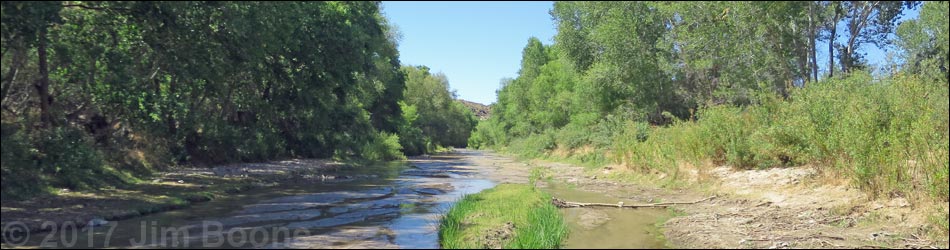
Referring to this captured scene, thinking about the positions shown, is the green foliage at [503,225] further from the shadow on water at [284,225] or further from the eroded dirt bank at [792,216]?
the eroded dirt bank at [792,216]

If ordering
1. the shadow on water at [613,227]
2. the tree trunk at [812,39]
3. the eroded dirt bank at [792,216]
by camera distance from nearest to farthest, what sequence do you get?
1. the eroded dirt bank at [792,216]
2. the shadow on water at [613,227]
3. the tree trunk at [812,39]

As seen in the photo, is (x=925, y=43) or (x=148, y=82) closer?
(x=148, y=82)

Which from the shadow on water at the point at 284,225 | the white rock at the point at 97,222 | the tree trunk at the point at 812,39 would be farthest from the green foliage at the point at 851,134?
the white rock at the point at 97,222

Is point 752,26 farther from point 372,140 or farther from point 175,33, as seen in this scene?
point 372,140

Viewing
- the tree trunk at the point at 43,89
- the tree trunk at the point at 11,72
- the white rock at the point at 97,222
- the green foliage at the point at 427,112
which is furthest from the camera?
the green foliage at the point at 427,112

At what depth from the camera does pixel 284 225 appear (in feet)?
45.3

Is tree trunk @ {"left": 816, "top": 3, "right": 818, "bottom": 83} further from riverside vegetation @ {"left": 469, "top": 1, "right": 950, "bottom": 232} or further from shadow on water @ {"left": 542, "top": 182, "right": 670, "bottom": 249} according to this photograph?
shadow on water @ {"left": 542, "top": 182, "right": 670, "bottom": 249}

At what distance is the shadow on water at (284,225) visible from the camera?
37.7 ft

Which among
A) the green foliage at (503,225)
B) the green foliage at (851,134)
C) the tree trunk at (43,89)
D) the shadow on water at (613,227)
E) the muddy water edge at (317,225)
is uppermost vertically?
the tree trunk at (43,89)

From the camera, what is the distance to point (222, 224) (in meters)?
13.8

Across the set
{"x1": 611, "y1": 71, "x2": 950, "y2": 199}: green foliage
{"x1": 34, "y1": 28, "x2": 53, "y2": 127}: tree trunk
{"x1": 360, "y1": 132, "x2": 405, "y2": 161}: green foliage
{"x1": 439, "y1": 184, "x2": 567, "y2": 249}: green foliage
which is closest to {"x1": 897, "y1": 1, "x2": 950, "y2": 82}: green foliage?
{"x1": 611, "y1": 71, "x2": 950, "y2": 199}: green foliage

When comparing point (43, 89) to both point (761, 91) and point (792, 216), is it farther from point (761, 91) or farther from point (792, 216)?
point (761, 91)

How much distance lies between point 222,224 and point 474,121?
5465 inches

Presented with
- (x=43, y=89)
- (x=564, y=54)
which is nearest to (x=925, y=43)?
(x=564, y=54)
